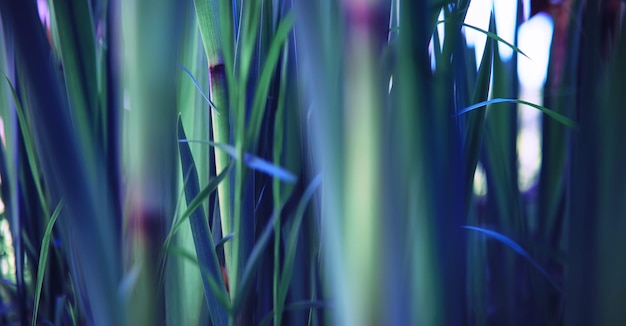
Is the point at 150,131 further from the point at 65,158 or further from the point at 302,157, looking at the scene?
the point at 302,157

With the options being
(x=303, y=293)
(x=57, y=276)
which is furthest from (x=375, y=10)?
(x=57, y=276)

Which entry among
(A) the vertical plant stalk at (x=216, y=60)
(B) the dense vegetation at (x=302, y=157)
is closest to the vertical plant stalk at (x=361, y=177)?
(B) the dense vegetation at (x=302, y=157)

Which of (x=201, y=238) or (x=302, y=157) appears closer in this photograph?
(x=201, y=238)

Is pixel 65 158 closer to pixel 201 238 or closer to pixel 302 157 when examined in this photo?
pixel 201 238

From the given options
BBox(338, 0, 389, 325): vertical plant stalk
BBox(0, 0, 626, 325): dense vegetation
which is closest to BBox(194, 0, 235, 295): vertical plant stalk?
BBox(0, 0, 626, 325): dense vegetation

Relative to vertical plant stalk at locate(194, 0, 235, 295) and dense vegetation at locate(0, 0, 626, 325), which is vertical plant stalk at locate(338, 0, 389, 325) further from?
vertical plant stalk at locate(194, 0, 235, 295)

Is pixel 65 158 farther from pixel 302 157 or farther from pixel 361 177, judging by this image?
pixel 302 157

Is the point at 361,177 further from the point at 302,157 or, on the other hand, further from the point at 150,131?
the point at 302,157

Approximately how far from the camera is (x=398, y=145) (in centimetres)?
17

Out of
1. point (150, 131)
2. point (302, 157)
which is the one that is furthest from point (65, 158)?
point (302, 157)

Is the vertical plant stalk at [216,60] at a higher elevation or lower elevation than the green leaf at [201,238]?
higher

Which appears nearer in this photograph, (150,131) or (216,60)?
(150,131)

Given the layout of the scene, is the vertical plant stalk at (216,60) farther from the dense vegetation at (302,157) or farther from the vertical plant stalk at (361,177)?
the vertical plant stalk at (361,177)

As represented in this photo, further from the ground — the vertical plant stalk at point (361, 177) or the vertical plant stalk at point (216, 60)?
the vertical plant stalk at point (216, 60)
